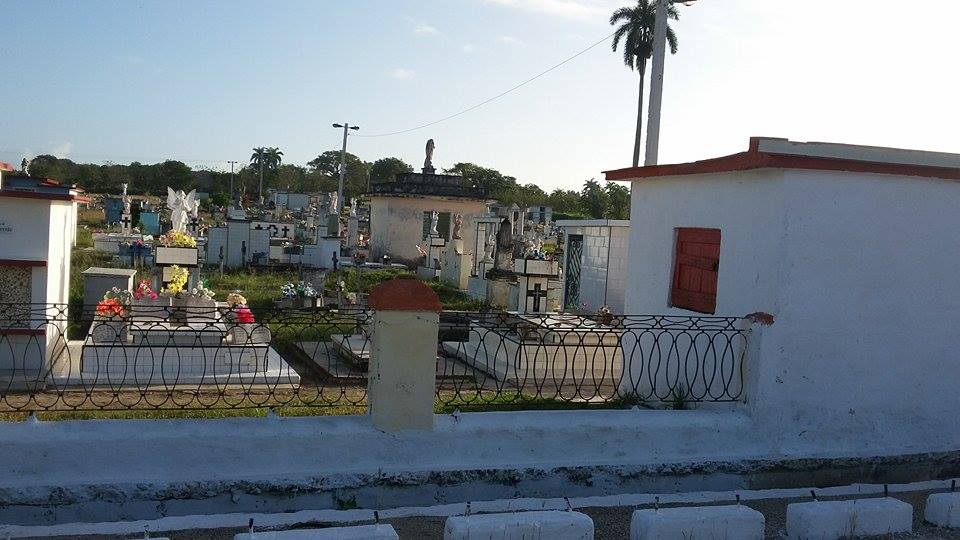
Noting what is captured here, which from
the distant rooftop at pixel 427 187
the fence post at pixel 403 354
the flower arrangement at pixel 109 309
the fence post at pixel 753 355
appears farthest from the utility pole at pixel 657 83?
the distant rooftop at pixel 427 187

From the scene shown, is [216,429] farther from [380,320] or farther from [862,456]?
[862,456]

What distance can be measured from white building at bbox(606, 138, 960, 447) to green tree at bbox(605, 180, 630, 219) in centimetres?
4215

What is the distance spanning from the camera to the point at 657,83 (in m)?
14.4

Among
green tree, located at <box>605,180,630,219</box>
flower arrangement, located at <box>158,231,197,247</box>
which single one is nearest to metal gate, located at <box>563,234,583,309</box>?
flower arrangement, located at <box>158,231,197,247</box>

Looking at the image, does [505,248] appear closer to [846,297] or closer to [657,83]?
[657,83]

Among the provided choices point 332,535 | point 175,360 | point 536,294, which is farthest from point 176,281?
point 332,535

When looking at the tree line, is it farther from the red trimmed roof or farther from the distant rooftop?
the red trimmed roof

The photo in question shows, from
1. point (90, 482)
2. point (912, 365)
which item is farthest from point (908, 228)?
point (90, 482)

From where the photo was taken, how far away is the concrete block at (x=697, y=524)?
4.68 meters

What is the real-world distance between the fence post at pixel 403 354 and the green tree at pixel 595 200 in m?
47.2

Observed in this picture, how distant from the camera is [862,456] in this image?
6.27 meters

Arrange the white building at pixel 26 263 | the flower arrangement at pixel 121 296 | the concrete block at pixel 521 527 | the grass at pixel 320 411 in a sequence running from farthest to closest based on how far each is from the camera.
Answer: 1. the flower arrangement at pixel 121 296
2. the white building at pixel 26 263
3. the grass at pixel 320 411
4. the concrete block at pixel 521 527

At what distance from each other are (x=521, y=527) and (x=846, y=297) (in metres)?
3.16

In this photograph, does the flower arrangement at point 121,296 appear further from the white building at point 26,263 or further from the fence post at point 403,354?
the fence post at point 403,354
